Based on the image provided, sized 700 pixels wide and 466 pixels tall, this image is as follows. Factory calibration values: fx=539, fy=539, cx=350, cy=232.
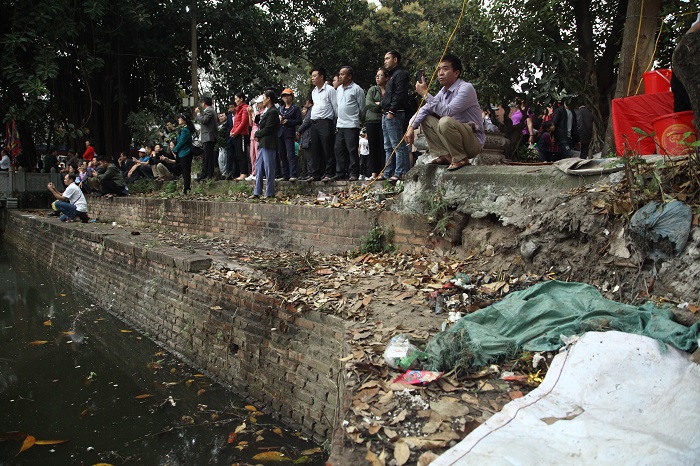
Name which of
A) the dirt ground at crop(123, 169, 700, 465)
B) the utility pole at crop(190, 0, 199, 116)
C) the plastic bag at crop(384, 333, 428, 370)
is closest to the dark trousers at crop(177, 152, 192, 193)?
the utility pole at crop(190, 0, 199, 116)

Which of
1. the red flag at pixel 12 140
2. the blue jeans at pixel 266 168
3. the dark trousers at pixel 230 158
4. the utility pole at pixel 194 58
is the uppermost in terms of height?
the utility pole at pixel 194 58

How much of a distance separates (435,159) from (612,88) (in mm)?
5901

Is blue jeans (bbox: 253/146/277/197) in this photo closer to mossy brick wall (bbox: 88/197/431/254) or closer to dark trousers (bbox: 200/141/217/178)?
mossy brick wall (bbox: 88/197/431/254)

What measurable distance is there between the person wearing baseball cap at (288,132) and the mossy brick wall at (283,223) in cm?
126

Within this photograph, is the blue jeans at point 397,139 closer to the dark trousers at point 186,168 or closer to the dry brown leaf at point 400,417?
the dry brown leaf at point 400,417

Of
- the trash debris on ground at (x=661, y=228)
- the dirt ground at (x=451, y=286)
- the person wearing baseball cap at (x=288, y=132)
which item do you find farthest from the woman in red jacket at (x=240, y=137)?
the trash debris on ground at (x=661, y=228)

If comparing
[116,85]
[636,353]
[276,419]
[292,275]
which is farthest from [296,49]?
[636,353]

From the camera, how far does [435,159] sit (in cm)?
578

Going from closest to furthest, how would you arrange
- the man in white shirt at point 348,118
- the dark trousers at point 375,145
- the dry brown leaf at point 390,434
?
1. the dry brown leaf at point 390,434
2. the dark trousers at point 375,145
3. the man in white shirt at point 348,118

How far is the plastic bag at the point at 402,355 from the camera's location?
10.5 feet

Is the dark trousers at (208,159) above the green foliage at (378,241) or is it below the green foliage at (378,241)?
above

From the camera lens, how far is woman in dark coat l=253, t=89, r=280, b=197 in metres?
8.45

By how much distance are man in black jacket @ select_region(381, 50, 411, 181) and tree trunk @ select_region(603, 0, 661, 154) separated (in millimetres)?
2566

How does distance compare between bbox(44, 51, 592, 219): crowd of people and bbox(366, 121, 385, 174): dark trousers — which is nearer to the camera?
bbox(44, 51, 592, 219): crowd of people
